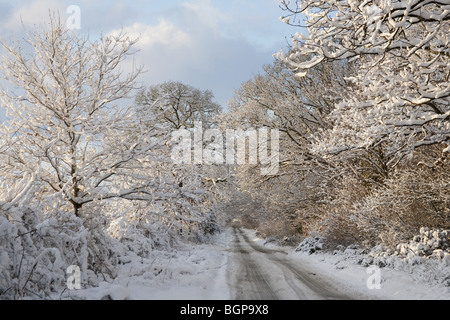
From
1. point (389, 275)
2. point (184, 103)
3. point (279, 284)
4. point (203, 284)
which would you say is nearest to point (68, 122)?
point (203, 284)

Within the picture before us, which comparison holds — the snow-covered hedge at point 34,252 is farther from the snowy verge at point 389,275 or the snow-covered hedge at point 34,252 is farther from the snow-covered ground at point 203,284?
the snowy verge at point 389,275

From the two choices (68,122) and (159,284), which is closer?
(159,284)

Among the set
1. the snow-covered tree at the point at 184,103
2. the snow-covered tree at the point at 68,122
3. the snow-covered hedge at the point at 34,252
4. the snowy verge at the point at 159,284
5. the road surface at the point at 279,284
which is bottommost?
the road surface at the point at 279,284

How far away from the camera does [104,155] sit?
7926 millimetres

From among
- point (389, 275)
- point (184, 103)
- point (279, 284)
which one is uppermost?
point (184, 103)

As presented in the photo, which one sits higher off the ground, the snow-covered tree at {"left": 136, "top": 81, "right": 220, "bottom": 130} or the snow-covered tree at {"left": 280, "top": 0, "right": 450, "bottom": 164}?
the snow-covered tree at {"left": 136, "top": 81, "right": 220, "bottom": 130}

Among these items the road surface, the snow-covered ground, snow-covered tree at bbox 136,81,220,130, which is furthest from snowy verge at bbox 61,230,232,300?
snow-covered tree at bbox 136,81,220,130

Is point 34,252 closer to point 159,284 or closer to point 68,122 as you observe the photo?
point 159,284

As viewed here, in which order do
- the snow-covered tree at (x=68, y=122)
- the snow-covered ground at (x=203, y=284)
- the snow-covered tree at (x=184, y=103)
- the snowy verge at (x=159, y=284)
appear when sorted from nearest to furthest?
the snowy verge at (x=159, y=284) < the snow-covered ground at (x=203, y=284) < the snow-covered tree at (x=68, y=122) < the snow-covered tree at (x=184, y=103)

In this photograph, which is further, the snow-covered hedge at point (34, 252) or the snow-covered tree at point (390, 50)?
the snow-covered tree at point (390, 50)

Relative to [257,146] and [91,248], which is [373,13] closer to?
[91,248]

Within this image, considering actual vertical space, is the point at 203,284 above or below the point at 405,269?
below

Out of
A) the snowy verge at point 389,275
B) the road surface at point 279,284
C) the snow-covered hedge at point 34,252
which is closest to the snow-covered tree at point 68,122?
the snow-covered hedge at point 34,252

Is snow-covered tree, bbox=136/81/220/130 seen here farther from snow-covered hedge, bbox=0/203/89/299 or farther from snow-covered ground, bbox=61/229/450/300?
snow-covered hedge, bbox=0/203/89/299
